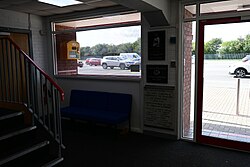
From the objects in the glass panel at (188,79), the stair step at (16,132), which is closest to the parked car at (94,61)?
the glass panel at (188,79)

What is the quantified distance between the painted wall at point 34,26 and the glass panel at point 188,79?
136 inches

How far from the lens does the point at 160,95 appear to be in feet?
13.4

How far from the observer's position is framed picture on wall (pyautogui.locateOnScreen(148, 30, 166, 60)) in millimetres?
3961

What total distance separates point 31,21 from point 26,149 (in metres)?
3.36

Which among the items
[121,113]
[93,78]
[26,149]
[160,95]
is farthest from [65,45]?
[26,149]

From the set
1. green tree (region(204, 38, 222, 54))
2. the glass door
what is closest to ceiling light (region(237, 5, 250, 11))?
the glass door

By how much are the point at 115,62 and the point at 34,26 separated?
2187 mm

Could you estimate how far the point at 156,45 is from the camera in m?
4.03

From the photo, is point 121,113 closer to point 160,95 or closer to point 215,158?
point 160,95

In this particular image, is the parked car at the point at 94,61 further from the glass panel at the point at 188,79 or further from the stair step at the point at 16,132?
the stair step at the point at 16,132

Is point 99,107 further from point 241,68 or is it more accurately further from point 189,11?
point 241,68

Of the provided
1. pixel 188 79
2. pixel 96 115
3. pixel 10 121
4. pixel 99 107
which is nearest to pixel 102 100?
pixel 99 107

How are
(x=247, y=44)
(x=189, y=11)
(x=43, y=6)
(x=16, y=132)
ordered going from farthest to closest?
(x=43, y=6)
(x=189, y=11)
(x=247, y=44)
(x=16, y=132)

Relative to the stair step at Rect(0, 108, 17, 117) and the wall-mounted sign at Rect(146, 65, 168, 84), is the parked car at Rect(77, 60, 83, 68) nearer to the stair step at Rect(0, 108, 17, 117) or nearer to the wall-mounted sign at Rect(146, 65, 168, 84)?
the wall-mounted sign at Rect(146, 65, 168, 84)
